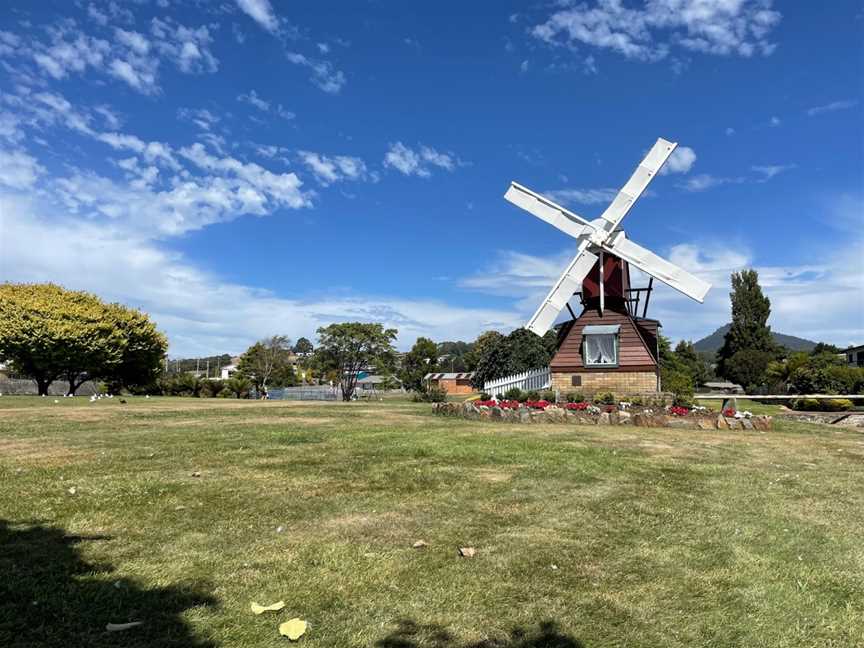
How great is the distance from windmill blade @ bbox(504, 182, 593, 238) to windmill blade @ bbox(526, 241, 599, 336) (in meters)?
0.92

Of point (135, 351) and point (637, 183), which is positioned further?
point (135, 351)

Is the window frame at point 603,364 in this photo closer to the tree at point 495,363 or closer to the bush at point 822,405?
the bush at point 822,405

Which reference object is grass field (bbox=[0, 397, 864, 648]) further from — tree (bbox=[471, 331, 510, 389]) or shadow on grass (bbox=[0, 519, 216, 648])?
tree (bbox=[471, 331, 510, 389])

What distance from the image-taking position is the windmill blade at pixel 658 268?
20.6 meters

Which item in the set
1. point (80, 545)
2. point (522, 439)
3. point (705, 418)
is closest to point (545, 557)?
point (80, 545)

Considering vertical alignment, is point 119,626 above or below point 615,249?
below

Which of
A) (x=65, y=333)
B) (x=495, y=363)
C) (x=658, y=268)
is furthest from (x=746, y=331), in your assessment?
(x=65, y=333)

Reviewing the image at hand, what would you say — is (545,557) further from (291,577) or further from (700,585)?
(291,577)

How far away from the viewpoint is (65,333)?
29.3 m

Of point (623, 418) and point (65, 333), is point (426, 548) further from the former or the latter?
point (65, 333)

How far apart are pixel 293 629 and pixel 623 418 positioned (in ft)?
38.6

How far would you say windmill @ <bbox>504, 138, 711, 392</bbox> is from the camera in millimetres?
20859

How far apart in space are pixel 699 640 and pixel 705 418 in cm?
1099

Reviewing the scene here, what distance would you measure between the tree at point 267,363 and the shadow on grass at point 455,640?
61686 millimetres
